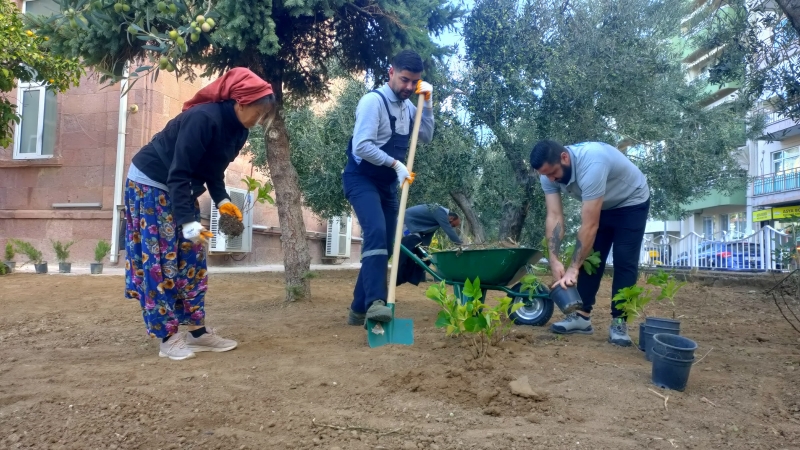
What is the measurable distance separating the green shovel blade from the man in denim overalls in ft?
0.28

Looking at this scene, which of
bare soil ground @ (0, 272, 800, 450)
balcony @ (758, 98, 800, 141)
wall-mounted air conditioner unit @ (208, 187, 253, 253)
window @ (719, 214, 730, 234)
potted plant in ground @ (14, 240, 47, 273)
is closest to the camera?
bare soil ground @ (0, 272, 800, 450)

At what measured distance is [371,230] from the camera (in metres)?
3.36

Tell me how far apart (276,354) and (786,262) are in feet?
27.2

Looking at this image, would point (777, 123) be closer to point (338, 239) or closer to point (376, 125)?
point (338, 239)

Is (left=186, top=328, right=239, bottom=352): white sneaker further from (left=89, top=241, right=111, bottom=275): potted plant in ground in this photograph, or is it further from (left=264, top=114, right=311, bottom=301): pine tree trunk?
(left=89, top=241, right=111, bottom=275): potted plant in ground

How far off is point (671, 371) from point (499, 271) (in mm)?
1633

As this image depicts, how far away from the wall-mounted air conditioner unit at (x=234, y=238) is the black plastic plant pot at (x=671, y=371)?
8836mm

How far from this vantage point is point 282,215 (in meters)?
5.19

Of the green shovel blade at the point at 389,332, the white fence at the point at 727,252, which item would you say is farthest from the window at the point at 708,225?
the green shovel blade at the point at 389,332

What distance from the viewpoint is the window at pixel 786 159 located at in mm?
20484

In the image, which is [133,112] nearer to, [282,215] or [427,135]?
[282,215]

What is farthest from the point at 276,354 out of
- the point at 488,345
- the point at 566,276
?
the point at 566,276

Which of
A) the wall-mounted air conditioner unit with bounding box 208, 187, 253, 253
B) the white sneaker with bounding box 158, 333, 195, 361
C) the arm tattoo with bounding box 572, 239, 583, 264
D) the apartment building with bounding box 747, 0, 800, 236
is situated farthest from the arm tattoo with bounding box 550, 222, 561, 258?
the apartment building with bounding box 747, 0, 800, 236

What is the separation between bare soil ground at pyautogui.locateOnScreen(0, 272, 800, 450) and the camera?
76.5 inches
